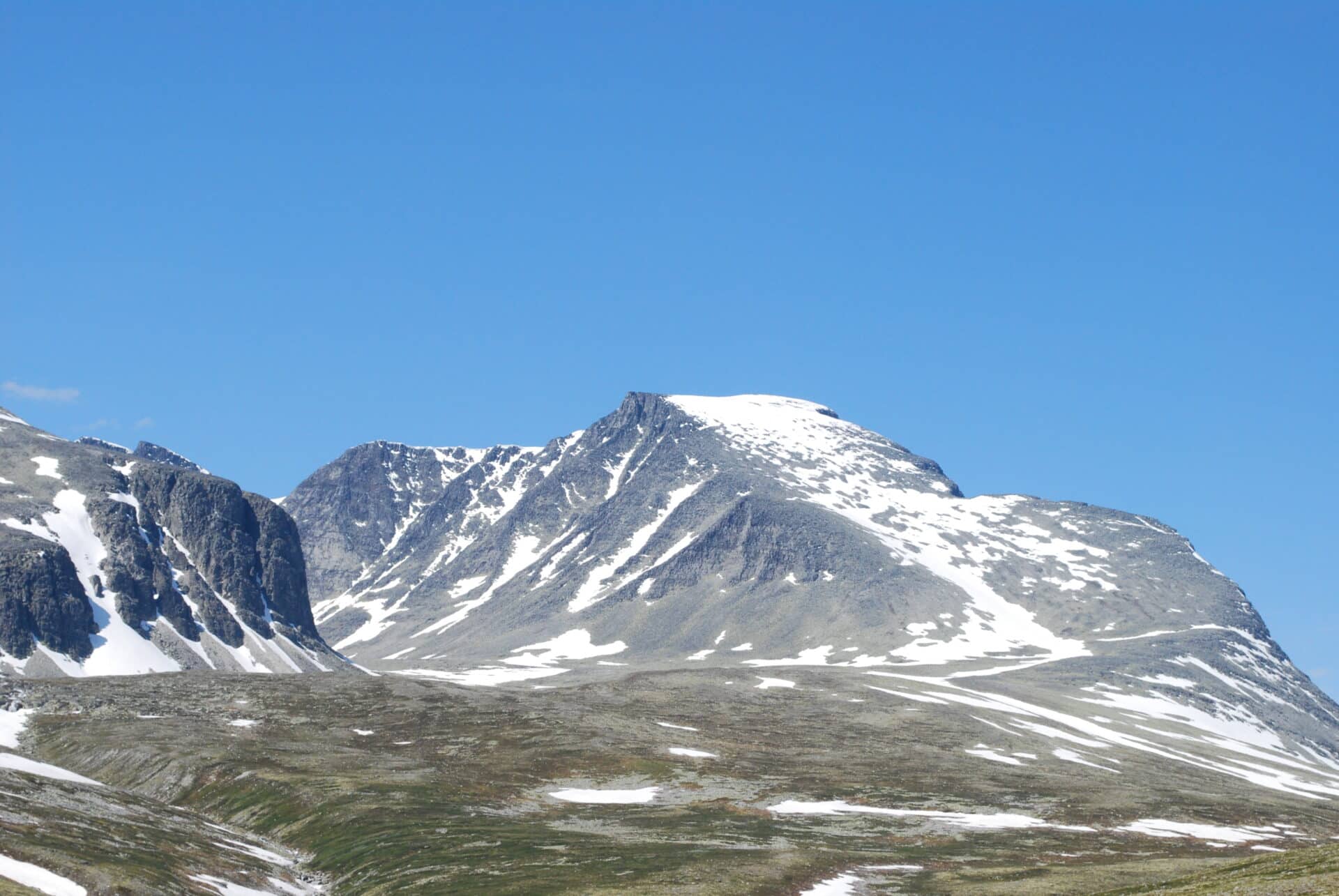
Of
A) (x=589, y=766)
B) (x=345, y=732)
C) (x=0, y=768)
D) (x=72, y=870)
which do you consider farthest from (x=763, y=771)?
(x=72, y=870)

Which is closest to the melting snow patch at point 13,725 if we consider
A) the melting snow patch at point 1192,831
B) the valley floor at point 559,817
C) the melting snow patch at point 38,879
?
the valley floor at point 559,817

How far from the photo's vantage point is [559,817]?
139625 millimetres

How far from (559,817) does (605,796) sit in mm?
15915

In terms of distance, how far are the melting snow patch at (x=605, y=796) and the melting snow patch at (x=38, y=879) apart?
226 feet

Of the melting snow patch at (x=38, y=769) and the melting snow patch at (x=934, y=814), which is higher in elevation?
the melting snow patch at (x=38, y=769)

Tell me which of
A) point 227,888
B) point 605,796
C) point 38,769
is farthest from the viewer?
point 605,796

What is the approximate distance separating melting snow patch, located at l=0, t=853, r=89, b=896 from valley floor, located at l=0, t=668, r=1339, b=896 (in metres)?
1.50

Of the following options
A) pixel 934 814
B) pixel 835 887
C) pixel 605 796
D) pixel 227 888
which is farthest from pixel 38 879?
pixel 934 814

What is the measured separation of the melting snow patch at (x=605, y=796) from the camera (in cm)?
15150

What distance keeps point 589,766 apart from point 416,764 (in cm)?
1977

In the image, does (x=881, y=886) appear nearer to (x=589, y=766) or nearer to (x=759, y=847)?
(x=759, y=847)

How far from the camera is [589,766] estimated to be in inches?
6713

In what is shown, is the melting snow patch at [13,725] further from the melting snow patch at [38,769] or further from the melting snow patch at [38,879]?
the melting snow patch at [38,879]

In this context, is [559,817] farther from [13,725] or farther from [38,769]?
[13,725]
